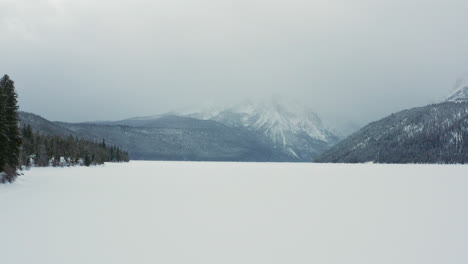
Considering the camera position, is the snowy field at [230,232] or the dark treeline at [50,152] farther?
the dark treeline at [50,152]

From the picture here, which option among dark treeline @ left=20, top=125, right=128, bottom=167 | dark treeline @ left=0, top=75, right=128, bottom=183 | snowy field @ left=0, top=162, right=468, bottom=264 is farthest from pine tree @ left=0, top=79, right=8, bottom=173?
dark treeline @ left=20, top=125, right=128, bottom=167

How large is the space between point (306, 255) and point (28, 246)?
13126mm

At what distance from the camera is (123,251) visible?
62.8ft

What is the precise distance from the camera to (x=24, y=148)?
12156 centimetres

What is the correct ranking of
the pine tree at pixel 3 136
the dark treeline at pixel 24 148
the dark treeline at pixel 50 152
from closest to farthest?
the pine tree at pixel 3 136 → the dark treeline at pixel 24 148 → the dark treeline at pixel 50 152

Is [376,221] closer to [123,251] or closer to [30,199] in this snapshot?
[123,251]

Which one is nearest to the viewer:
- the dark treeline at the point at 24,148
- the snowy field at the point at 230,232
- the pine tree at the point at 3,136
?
the snowy field at the point at 230,232

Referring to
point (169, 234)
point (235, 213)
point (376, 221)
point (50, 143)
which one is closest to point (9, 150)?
point (235, 213)

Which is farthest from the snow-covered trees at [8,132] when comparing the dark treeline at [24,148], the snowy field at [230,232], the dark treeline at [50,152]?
the dark treeline at [50,152]

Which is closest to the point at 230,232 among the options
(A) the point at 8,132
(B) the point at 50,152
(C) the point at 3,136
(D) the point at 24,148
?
A: (C) the point at 3,136

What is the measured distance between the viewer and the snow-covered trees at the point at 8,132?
63.2m

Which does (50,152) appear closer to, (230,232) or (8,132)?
(8,132)

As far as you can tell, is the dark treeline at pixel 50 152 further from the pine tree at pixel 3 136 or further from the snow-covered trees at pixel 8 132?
the pine tree at pixel 3 136

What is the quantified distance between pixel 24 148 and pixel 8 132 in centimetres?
5851
